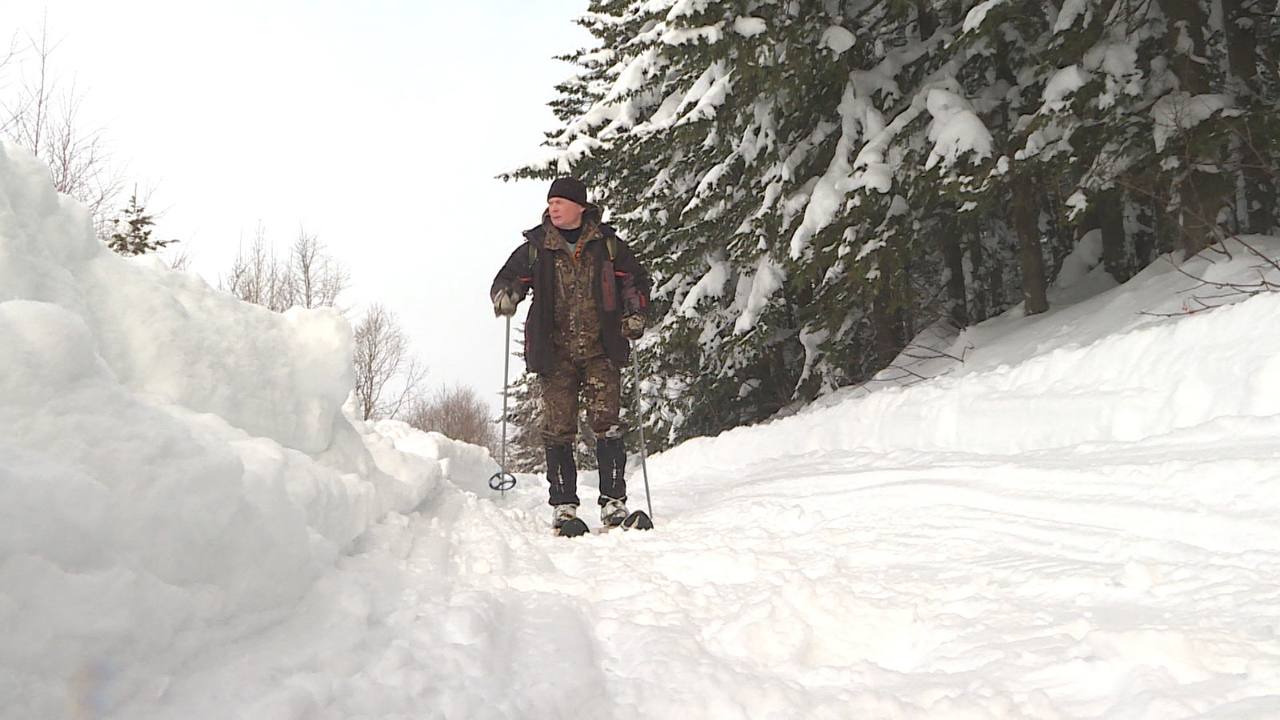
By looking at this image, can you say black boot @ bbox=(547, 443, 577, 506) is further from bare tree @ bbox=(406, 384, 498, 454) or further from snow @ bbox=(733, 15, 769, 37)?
bare tree @ bbox=(406, 384, 498, 454)

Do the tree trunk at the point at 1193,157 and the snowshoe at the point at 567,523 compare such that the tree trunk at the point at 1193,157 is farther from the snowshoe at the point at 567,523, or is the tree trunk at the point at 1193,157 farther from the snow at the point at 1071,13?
the snowshoe at the point at 567,523

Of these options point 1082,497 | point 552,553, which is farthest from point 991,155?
point 552,553

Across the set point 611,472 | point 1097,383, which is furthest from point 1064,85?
point 611,472

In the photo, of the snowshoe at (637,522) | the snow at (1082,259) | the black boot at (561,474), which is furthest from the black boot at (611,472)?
the snow at (1082,259)

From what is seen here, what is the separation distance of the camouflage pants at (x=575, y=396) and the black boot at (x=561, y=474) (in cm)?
6

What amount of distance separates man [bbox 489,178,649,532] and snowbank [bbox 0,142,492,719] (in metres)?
1.56

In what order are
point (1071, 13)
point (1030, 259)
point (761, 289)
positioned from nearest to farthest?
point (1071, 13)
point (1030, 259)
point (761, 289)

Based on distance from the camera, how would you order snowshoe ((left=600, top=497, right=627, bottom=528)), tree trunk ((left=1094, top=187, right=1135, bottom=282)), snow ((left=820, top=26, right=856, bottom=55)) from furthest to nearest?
tree trunk ((left=1094, top=187, right=1135, bottom=282)) < snow ((left=820, top=26, right=856, bottom=55)) < snowshoe ((left=600, top=497, right=627, bottom=528))

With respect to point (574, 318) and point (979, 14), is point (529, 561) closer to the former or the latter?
point (574, 318)

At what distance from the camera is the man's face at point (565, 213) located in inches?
173

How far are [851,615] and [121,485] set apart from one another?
1.90 meters

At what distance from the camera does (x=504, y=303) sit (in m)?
4.43

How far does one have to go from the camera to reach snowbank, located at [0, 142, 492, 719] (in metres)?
1.29

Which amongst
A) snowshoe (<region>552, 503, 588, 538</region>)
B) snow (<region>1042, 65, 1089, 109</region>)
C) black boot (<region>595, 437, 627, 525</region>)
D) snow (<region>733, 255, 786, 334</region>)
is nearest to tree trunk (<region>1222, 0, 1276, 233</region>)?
snow (<region>1042, 65, 1089, 109</region>)
